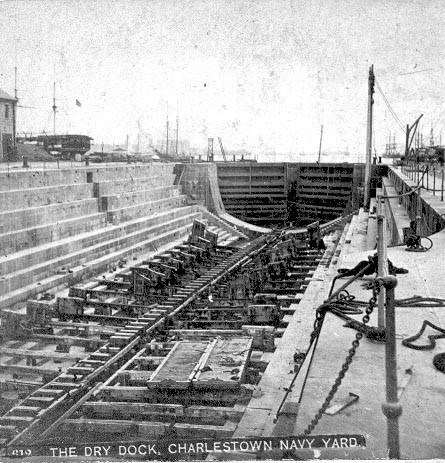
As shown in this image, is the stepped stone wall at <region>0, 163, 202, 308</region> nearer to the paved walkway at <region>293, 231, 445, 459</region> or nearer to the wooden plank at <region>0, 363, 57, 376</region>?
the wooden plank at <region>0, 363, 57, 376</region>

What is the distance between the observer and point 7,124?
99.0 feet

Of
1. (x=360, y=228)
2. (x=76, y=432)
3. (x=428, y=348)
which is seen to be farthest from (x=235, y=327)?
(x=360, y=228)

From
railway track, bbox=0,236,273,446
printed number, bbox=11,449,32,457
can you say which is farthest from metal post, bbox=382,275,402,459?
railway track, bbox=0,236,273,446

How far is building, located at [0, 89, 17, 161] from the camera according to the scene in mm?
29141

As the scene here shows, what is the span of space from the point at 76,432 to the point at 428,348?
12.6 ft

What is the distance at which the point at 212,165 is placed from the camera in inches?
1176

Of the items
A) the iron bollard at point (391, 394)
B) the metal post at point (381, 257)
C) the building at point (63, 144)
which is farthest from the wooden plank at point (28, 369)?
the building at point (63, 144)

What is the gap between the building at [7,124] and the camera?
1147 inches

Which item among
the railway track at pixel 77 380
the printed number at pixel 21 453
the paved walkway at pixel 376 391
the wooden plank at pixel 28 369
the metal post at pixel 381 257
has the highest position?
the metal post at pixel 381 257

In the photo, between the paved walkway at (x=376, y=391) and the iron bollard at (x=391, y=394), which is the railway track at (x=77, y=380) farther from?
the iron bollard at (x=391, y=394)

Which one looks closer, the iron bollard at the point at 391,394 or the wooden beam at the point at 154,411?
the iron bollard at the point at 391,394

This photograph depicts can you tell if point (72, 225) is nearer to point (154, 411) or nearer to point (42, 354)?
point (42, 354)

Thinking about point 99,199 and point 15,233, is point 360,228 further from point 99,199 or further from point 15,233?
point 15,233

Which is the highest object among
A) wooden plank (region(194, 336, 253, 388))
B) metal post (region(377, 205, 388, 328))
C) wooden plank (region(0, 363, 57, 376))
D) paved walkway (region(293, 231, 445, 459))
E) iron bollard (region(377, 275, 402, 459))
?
metal post (region(377, 205, 388, 328))
